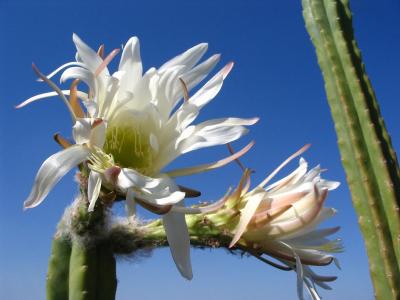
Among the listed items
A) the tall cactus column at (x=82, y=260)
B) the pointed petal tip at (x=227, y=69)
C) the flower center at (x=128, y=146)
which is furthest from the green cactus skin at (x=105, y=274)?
the pointed petal tip at (x=227, y=69)

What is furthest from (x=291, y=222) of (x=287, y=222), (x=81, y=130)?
(x=81, y=130)

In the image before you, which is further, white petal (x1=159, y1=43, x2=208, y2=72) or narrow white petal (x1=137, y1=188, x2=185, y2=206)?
white petal (x1=159, y1=43, x2=208, y2=72)

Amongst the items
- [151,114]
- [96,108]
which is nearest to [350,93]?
[151,114]

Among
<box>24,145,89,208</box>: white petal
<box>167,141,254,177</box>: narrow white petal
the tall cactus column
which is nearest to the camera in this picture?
<box>24,145,89,208</box>: white petal

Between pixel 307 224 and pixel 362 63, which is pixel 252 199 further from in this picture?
pixel 362 63

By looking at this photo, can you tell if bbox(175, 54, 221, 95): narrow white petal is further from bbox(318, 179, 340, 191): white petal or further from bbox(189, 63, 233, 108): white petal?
bbox(318, 179, 340, 191): white petal

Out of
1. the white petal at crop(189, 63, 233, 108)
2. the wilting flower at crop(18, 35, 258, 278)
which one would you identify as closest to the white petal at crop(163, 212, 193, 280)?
the wilting flower at crop(18, 35, 258, 278)

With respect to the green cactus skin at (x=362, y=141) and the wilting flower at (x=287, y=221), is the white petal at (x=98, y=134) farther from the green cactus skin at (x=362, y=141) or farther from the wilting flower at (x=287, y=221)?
the green cactus skin at (x=362, y=141)
